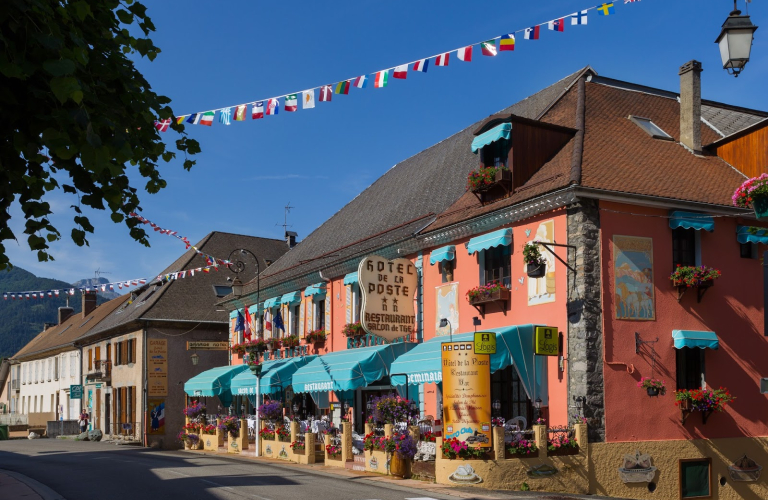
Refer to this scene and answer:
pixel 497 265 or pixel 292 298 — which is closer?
pixel 497 265

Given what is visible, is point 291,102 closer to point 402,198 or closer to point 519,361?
point 519,361

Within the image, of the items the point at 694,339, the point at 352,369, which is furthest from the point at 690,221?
the point at 352,369

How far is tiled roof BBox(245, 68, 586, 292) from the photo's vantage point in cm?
2406

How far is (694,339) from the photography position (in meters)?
17.5

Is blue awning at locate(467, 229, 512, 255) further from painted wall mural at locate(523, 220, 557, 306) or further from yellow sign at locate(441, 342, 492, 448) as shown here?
yellow sign at locate(441, 342, 492, 448)

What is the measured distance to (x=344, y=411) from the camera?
25938mm

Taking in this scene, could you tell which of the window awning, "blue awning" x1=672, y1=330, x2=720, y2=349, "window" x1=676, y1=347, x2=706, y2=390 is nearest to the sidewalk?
the window awning

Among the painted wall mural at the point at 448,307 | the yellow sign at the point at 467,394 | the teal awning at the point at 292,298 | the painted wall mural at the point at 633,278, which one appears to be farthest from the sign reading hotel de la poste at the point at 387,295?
the teal awning at the point at 292,298

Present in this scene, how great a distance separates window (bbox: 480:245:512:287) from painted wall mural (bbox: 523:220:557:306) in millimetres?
934

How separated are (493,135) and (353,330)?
7904 millimetres

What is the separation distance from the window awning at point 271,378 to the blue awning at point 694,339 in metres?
12.8

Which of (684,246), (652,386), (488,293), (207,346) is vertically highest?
(684,246)

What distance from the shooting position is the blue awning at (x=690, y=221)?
17.9 m

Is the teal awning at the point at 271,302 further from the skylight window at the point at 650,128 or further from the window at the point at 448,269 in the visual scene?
the skylight window at the point at 650,128
